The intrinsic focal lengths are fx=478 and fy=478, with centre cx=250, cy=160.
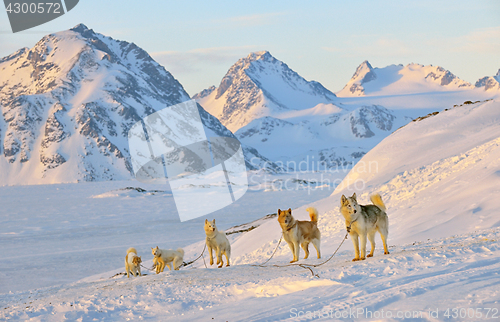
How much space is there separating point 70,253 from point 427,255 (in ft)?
101

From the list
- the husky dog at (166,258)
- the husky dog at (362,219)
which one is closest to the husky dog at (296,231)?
the husky dog at (362,219)

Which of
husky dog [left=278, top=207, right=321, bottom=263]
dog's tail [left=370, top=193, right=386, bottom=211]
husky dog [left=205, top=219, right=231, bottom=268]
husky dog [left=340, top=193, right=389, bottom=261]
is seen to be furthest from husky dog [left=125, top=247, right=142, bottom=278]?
dog's tail [left=370, top=193, right=386, bottom=211]

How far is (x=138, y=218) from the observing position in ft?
197

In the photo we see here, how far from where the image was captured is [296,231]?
14.8m

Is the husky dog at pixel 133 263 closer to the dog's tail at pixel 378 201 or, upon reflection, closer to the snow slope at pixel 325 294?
the snow slope at pixel 325 294

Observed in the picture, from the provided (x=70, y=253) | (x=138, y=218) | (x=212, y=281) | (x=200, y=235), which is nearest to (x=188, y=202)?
(x=138, y=218)

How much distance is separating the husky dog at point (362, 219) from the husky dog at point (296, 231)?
2024 millimetres

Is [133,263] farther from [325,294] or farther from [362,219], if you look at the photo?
[325,294]

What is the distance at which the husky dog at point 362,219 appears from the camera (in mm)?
11781

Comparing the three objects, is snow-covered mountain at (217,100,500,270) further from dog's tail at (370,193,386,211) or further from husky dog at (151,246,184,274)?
dog's tail at (370,193,386,211)

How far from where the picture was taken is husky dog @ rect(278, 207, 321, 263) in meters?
14.2

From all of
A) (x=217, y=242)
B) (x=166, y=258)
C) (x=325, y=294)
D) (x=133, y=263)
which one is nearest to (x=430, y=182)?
(x=217, y=242)

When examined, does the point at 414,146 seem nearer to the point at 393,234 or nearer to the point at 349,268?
the point at 393,234

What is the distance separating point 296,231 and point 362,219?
10.2ft
